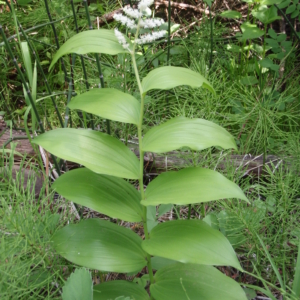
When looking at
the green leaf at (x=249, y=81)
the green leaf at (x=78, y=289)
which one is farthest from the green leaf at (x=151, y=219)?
the green leaf at (x=249, y=81)

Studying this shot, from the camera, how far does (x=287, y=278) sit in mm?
808

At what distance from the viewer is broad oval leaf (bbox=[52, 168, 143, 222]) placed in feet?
2.04

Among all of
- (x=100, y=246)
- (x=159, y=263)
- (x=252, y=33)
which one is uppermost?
(x=252, y=33)

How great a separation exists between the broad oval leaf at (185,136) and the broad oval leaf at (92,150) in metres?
0.05

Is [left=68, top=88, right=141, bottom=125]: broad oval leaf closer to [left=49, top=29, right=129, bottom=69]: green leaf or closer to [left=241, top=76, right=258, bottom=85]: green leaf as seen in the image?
[left=49, top=29, right=129, bottom=69]: green leaf

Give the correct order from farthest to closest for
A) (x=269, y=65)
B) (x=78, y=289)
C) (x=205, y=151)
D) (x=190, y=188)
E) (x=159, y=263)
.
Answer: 1. (x=269, y=65)
2. (x=205, y=151)
3. (x=159, y=263)
4. (x=190, y=188)
5. (x=78, y=289)

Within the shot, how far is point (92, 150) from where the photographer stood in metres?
0.64

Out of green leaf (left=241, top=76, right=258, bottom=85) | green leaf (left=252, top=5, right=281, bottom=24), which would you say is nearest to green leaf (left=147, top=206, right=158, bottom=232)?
green leaf (left=241, top=76, right=258, bottom=85)

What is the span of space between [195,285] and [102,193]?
0.25 metres

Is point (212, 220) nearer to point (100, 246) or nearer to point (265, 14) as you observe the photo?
point (100, 246)

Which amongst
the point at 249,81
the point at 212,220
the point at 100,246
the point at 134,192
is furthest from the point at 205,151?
the point at 249,81

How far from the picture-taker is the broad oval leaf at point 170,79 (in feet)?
2.08

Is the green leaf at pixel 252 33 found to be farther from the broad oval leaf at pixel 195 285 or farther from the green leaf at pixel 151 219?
the broad oval leaf at pixel 195 285

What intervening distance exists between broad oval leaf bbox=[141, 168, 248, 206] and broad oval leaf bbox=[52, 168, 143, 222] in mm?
43
